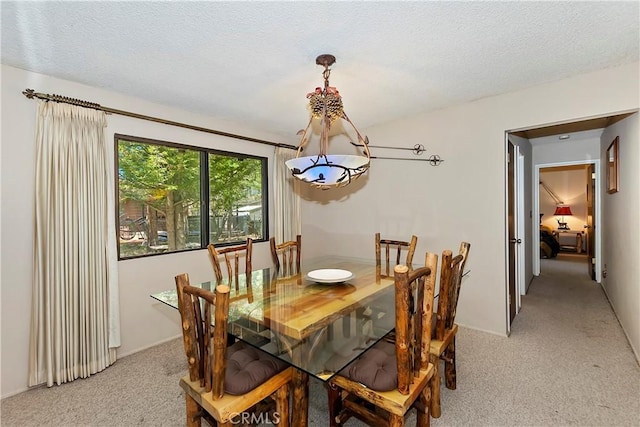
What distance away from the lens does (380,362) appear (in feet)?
5.16

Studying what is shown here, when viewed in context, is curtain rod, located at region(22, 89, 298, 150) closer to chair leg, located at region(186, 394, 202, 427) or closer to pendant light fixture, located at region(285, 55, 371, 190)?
pendant light fixture, located at region(285, 55, 371, 190)

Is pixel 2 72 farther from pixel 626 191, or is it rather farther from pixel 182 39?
pixel 626 191

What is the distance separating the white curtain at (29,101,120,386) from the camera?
87.4 inches

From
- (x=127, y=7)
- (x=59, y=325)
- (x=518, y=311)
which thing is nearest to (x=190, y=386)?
(x=59, y=325)

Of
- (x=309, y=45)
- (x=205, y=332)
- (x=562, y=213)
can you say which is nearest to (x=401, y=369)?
(x=205, y=332)

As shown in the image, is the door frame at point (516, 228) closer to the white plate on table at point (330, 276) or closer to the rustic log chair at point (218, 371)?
the white plate on table at point (330, 276)

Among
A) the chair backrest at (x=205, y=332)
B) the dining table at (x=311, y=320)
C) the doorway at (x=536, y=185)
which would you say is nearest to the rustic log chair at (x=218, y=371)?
the chair backrest at (x=205, y=332)

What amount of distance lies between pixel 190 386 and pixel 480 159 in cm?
315

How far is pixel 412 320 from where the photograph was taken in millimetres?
1439

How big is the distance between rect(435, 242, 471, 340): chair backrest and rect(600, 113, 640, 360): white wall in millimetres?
1809

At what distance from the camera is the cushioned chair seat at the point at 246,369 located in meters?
1.40

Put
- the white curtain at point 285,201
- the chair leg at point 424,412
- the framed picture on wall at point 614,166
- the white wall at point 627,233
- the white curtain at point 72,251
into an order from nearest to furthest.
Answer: the chair leg at point 424,412
the white curtain at point 72,251
the white wall at point 627,233
the framed picture on wall at point 614,166
the white curtain at point 285,201

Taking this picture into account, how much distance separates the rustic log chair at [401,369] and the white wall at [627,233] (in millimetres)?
2314

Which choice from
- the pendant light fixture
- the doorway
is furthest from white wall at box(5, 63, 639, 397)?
the pendant light fixture
